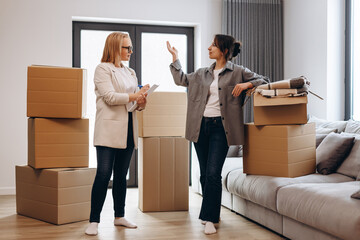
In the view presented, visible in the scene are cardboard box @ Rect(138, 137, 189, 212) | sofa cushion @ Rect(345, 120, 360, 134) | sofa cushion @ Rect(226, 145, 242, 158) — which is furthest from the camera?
sofa cushion @ Rect(226, 145, 242, 158)

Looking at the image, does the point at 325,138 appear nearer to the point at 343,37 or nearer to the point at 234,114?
the point at 234,114

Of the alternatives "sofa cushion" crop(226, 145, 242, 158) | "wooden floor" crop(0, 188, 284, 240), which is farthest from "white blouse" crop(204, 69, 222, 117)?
"sofa cushion" crop(226, 145, 242, 158)

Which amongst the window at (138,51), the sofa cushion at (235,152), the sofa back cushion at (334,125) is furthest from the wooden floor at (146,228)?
the window at (138,51)

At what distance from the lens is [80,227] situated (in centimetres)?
303

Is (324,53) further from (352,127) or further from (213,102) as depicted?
(213,102)

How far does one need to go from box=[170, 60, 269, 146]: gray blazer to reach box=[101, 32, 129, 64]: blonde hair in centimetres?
58

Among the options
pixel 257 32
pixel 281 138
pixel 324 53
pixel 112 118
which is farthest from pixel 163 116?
pixel 257 32

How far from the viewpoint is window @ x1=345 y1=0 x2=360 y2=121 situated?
4195 mm

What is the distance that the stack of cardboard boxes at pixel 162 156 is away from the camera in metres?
3.57

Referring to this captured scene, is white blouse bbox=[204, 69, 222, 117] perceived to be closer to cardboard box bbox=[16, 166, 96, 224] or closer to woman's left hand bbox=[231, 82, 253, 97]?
woman's left hand bbox=[231, 82, 253, 97]

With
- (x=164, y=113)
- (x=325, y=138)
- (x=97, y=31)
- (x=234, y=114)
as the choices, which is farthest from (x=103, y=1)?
(x=325, y=138)

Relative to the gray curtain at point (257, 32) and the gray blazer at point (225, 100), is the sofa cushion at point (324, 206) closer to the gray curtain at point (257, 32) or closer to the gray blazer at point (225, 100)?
the gray blazer at point (225, 100)

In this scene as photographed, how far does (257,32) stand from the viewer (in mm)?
4988

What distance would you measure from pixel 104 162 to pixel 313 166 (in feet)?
4.89
